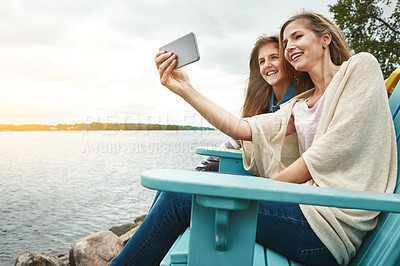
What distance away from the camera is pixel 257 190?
71 centimetres

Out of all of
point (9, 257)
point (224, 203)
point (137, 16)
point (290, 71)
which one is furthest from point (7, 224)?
point (137, 16)

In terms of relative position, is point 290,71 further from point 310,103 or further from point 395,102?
point 395,102

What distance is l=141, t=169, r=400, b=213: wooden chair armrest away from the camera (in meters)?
0.70

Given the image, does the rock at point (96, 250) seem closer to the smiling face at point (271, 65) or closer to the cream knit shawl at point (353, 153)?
the smiling face at point (271, 65)

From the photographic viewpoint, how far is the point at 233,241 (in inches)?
31.3

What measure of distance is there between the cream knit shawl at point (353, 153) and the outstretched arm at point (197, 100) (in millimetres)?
516

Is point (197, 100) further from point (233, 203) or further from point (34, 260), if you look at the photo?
point (34, 260)

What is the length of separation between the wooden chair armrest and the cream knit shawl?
0.27 meters

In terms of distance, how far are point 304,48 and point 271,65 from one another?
0.76 metres

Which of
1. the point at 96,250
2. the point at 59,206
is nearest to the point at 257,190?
the point at 96,250

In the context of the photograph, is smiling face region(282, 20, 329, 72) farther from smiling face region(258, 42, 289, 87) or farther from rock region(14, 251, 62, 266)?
rock region(14, 251, 62, 266)

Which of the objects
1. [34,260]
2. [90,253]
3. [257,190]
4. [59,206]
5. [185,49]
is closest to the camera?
[257,190]

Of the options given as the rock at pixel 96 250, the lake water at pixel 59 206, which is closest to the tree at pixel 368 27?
the lake water at pixel 59 206

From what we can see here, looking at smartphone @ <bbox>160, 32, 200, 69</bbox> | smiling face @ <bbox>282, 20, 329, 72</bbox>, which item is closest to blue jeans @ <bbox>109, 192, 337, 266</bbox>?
smartphone @ <bbox>160, 32, 200, 69</bbox>
